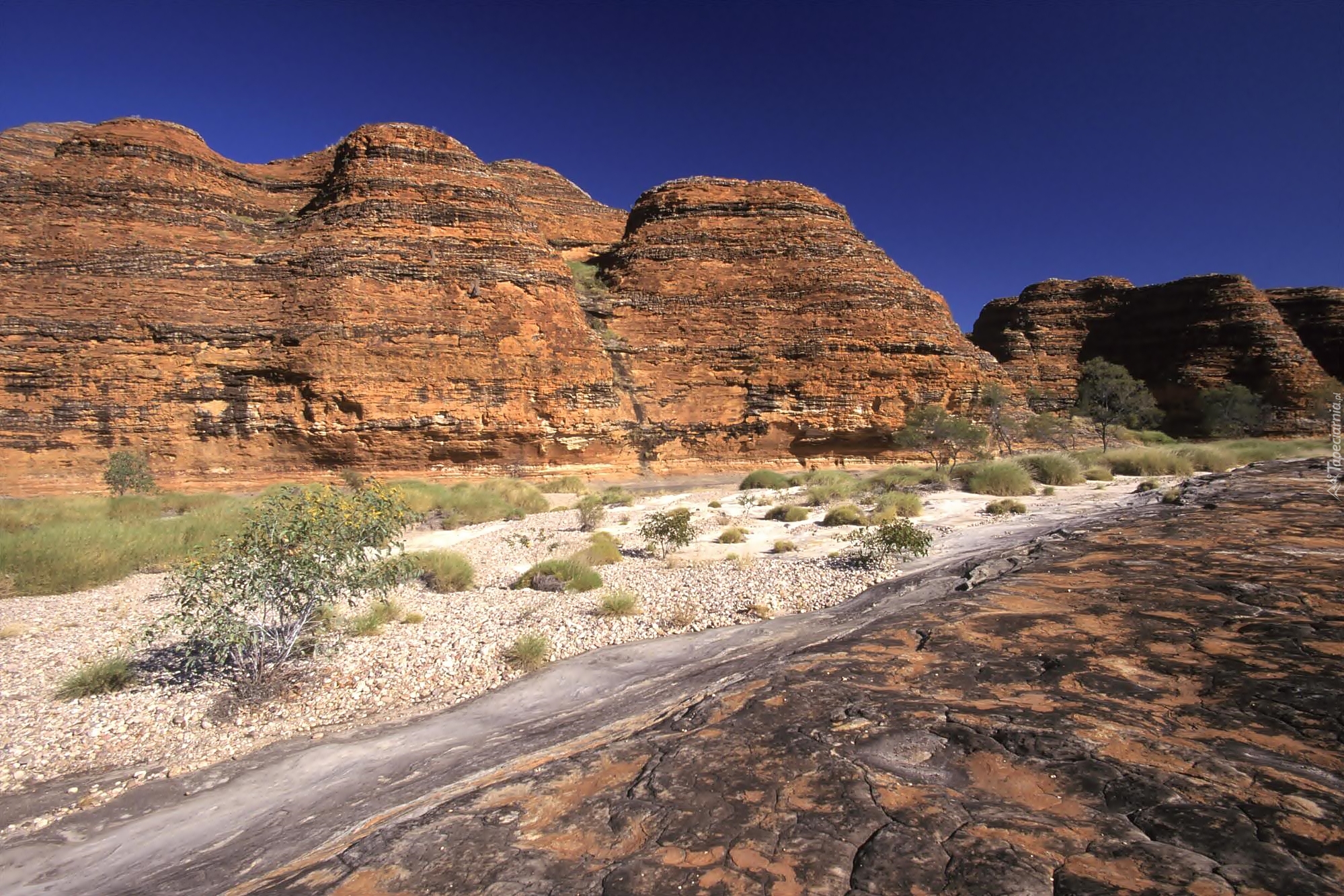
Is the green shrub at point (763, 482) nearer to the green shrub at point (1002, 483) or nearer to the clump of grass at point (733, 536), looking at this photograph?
the green shrub at point (1002, 483)

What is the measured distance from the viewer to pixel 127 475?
18453 millimetres

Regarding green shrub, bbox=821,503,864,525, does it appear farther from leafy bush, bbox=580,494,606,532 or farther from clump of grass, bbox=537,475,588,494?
clump of grass, bbox=537,475,588,494

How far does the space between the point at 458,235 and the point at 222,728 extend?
938 inches

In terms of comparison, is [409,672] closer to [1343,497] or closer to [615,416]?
[1343,497]

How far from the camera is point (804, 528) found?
11977 millimetres

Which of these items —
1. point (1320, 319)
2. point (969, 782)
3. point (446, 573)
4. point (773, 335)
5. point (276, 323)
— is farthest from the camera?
point (1320, 319)

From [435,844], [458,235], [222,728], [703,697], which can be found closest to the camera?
[435,844]

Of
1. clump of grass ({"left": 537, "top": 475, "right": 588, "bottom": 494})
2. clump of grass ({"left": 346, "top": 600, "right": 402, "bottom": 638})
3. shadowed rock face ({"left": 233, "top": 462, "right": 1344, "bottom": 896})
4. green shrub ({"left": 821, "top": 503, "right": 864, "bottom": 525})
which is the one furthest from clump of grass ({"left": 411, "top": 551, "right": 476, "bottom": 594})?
clump of grass ({"left": 537, "top": 475, "right": 588, "bottom": 494})

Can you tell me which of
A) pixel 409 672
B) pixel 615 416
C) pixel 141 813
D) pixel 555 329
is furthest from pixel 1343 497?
pixel 555 329

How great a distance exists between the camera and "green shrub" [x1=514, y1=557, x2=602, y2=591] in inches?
323

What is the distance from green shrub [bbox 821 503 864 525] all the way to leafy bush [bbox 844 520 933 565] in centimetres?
306

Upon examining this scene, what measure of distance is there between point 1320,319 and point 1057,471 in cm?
5167

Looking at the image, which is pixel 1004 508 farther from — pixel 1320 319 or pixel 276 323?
pixel 1320 319

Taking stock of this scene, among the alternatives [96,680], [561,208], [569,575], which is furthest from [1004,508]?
[561,208]
